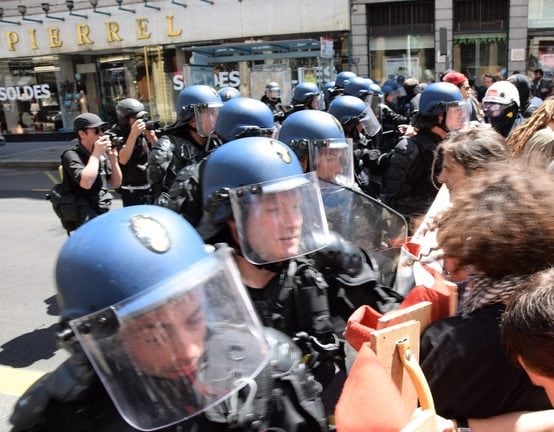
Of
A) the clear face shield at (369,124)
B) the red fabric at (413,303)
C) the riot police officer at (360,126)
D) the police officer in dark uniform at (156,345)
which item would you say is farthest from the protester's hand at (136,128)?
the red fabric at (413,303)

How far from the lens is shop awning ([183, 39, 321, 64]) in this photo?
580 inches

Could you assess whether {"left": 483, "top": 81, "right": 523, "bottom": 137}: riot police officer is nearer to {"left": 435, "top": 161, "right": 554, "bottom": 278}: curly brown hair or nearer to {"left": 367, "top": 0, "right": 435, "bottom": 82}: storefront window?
{"left": 435, "top": 161, "right": 554, "bottom": 278}: curly brown hair

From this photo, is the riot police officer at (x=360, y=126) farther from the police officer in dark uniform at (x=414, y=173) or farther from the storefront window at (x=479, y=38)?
the storefront window at (x=479, y=38)

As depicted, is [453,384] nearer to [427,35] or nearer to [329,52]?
[329,52]

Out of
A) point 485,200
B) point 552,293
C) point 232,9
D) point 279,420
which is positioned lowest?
point 279,420

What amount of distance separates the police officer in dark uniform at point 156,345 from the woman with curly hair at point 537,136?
2.17 meters

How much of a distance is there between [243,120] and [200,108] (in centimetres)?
89

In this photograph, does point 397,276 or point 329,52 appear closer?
point 397,276

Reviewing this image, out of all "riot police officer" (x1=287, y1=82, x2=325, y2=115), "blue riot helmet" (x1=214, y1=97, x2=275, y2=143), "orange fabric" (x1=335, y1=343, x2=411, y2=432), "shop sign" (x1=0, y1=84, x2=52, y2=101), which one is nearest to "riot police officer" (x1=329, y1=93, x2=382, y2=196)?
"blue riot helmet" (x1=214, y1=97, x2=275, y2=143)

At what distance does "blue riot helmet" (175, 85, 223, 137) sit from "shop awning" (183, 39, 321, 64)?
1068 centimetres

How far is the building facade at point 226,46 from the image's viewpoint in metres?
15.2

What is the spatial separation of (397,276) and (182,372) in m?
1.06

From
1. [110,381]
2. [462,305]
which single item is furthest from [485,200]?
[110,381]

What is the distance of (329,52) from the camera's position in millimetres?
12781
